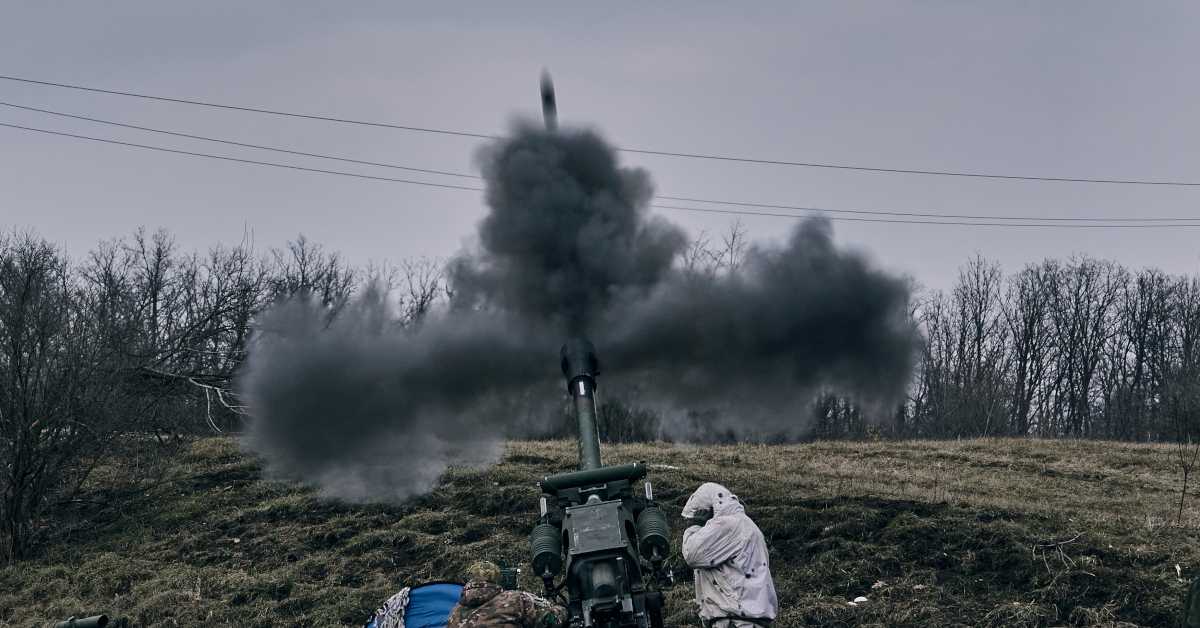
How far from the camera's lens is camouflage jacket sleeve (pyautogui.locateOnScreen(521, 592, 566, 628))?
908cm

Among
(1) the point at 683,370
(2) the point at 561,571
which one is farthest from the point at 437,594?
(1) the point at 683,370

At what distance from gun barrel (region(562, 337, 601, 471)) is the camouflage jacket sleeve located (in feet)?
4.57

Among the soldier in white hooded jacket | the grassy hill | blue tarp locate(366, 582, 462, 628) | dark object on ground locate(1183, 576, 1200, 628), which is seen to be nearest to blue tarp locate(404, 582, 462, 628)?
blue tarp locate(366, 582, 462, 628)

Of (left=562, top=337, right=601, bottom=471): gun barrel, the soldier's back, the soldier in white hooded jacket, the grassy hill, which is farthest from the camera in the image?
the grassy hill

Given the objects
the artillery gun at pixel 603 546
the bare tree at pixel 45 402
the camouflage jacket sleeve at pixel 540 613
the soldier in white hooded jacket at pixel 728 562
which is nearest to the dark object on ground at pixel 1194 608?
the soldier in white hooded jacket at pixel 728 562

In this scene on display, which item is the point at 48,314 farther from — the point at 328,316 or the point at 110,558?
the point at 328,316

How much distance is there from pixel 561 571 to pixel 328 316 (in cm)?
507

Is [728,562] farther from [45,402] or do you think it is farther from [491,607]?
[45,402]

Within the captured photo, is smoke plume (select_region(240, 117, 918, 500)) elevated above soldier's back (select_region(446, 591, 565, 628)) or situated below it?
above

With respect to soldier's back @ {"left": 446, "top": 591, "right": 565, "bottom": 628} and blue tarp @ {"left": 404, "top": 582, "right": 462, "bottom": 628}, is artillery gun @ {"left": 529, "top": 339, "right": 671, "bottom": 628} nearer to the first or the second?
soldier's back @ {"left": 446, "top": 591, "right": 565, "bottom": 628}

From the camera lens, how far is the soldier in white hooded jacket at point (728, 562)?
9078 mm

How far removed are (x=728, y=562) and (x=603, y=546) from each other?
1.09m

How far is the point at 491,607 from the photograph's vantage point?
897cm

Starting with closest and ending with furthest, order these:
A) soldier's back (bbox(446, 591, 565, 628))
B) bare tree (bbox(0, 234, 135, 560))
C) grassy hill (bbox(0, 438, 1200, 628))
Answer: soldier's back (bbox(446, 591, 565, 628)) < grassy hill (bbox(0, 438, 1200, 628)) < bare tree (bbox(0, 234, 135, 560))
